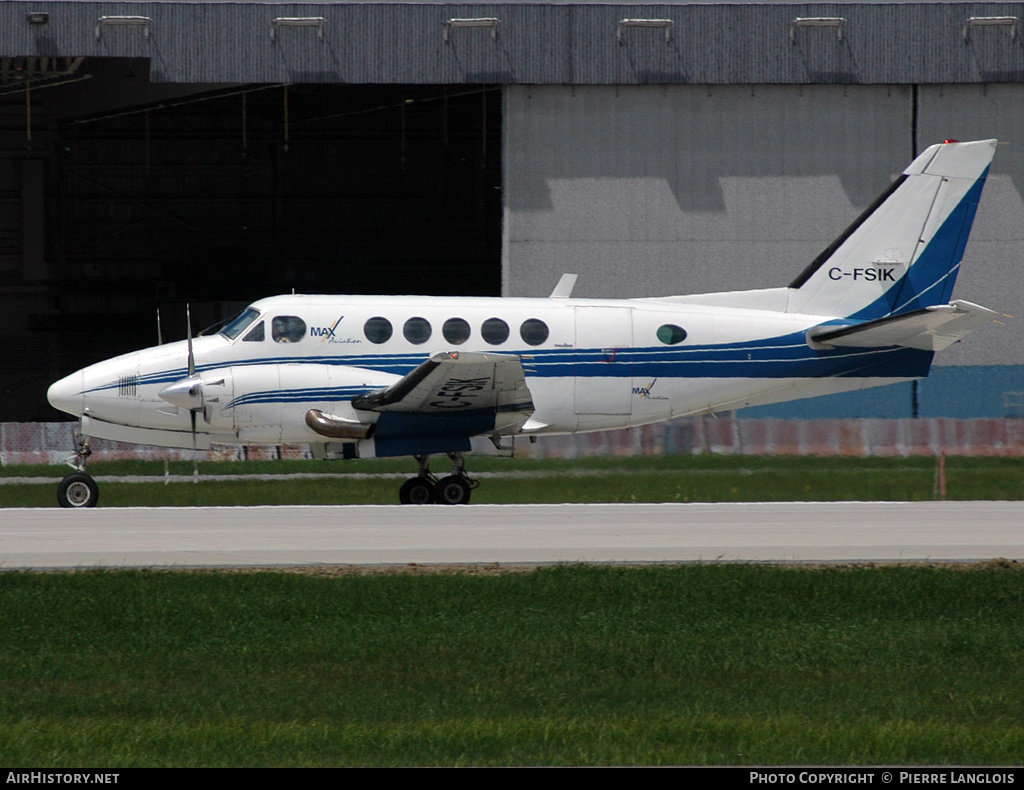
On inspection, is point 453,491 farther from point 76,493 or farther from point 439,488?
point 76,493

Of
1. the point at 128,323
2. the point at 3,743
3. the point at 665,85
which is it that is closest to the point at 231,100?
the point at 128,323

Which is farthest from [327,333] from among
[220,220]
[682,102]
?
[220,220]

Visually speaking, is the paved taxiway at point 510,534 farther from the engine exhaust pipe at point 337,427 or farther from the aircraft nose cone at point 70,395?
the aircraft nose cone at point 70,395

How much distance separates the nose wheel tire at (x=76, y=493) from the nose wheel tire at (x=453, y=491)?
17.7 ft

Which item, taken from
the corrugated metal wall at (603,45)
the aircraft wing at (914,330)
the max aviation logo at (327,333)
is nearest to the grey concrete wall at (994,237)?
the corrugated metal wall at (603,45)

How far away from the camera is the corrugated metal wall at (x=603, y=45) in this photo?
31.4m

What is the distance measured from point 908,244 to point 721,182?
36.4ft

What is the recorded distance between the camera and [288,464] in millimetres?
28688

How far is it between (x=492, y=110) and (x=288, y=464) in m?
21.9

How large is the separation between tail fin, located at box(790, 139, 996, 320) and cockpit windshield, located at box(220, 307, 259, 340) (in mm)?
9405

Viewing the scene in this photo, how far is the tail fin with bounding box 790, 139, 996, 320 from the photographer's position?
21.8m

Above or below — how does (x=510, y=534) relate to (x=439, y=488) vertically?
above

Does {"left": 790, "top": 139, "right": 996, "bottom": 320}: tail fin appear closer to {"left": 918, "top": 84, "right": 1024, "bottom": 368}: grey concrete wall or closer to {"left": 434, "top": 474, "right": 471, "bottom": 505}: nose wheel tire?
{"left": 434, "top": 474, "right": 471, "bottom": 505}: nose wheel tire

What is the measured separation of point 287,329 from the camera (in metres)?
19.9
